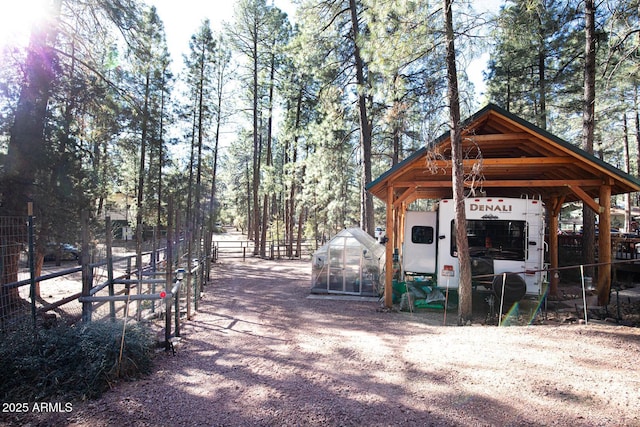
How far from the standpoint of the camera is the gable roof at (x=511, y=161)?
817cm

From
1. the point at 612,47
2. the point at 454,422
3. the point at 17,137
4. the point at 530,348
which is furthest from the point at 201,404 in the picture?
the point at 612,47

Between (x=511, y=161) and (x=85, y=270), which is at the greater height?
(x=511, y=161)

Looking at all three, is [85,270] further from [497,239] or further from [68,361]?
[497,239]

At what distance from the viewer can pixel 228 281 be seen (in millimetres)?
14477

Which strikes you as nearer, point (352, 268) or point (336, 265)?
point (352, 268)

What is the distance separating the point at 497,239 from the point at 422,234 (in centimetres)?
227

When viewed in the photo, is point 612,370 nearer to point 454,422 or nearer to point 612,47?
point 454,422

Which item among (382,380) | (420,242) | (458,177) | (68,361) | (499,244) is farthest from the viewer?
(420,242)

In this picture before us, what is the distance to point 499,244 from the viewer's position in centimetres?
884

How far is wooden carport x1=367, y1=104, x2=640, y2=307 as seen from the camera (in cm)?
821

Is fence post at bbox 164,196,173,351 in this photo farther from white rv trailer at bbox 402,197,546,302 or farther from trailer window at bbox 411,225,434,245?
trailer window at bbox 411,225,434,245

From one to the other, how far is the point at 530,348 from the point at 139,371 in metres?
5.37

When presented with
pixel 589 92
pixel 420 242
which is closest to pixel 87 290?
pixel 420 242

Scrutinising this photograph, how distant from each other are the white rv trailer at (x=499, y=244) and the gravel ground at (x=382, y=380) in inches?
64.0
